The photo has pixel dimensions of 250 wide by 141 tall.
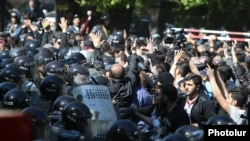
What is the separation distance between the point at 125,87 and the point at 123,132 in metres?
3.86

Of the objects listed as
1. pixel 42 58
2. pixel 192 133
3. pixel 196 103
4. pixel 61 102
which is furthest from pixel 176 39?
pixel 192 133

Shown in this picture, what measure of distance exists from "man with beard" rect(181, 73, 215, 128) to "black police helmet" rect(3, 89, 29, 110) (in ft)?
6.23

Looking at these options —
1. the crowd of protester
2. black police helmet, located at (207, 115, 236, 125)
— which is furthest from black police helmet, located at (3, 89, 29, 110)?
black police helmet, located at (207, 115, 236, 125)

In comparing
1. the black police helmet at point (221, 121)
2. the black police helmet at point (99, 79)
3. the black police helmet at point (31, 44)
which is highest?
the black police helmet at point (31, 44)

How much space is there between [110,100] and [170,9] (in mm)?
19776

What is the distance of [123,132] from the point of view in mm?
9016

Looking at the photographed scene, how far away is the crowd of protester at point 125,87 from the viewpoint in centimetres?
977

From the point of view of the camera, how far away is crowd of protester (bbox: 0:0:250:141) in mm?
9770

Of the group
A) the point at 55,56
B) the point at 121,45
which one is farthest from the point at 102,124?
the point at 121,45

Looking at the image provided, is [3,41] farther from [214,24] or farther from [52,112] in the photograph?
[214,24]

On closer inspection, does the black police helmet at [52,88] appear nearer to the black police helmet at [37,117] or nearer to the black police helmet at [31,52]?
the black police helmet at [37,117]

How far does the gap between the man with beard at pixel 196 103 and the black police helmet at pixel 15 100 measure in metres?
1.90


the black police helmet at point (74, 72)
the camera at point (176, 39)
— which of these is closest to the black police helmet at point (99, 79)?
the black police helmet at point (74, 72)

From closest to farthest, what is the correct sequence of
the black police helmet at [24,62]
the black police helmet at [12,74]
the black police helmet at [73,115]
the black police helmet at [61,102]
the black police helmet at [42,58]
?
the black police helmet at [73,115] → the black police helmet at [61,102] → the black police helmet at [12,74] → the black police helmet at [24,62] → the black police helmet at [42,58]
